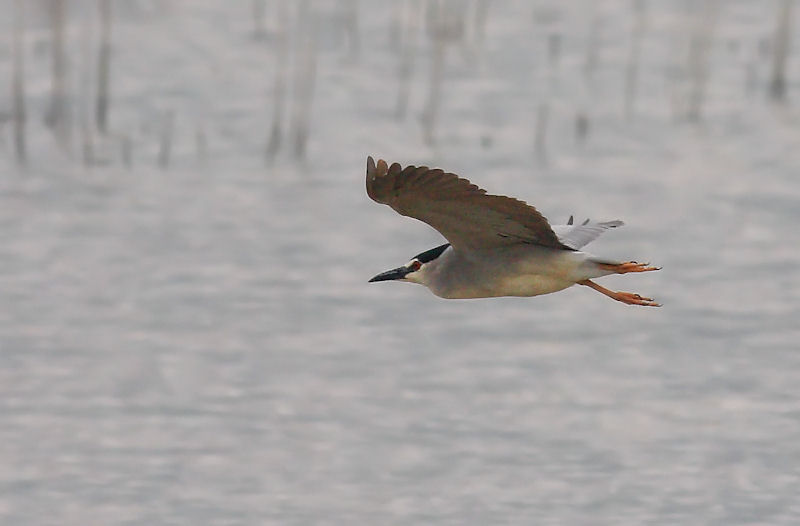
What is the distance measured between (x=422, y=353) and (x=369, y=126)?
18.6 feet

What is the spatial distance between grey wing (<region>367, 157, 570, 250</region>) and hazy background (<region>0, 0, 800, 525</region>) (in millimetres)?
3251

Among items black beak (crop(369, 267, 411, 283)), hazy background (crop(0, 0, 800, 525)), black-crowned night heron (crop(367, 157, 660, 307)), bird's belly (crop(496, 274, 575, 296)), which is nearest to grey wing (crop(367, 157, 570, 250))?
black-crowned night heron (crop(367, 157, 660, 307))

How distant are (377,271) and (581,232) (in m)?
6.71

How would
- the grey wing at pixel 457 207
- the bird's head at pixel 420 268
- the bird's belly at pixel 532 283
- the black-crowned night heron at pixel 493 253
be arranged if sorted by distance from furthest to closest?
the bird's head at pixel 420 268
the bird's belly at pixel 532 283
the black-crowned night heron at pixel 493 253
the grey wing at pixel 457 207

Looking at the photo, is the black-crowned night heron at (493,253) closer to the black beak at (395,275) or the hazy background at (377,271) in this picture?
the black beak at (395,275)

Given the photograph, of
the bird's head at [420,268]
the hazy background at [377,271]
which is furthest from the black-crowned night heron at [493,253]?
the hazy background at [377,271]

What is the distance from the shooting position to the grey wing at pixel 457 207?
855 cm

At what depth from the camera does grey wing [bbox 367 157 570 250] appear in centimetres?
855

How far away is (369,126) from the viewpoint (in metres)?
20.0

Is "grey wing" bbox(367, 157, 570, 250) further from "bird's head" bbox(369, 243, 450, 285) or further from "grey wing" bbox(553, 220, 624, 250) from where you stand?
"grey wing" bbox(553, 220, 624, 250)

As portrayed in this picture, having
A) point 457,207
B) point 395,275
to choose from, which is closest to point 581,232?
point 395,275

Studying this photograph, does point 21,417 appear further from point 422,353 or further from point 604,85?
point 604,85

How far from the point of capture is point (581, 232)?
10.0m

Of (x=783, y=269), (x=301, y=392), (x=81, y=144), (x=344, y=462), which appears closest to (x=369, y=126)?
(x=81, y=144)
